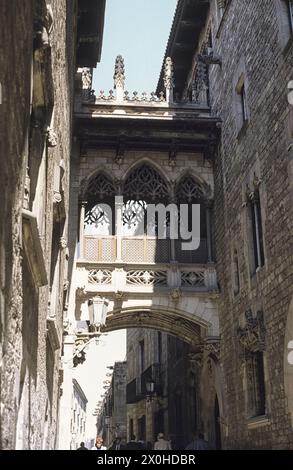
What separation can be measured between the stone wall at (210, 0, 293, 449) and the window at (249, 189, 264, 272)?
143 millimetres

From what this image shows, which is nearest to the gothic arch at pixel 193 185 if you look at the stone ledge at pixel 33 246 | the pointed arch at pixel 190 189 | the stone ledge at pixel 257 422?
the pointed arch at pixel 190 189

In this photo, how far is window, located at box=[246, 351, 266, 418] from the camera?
37.8 feet

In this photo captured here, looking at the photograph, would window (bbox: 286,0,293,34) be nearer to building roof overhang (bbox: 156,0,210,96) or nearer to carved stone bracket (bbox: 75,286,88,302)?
building roof overhang (bbox: 156,0,210,96)

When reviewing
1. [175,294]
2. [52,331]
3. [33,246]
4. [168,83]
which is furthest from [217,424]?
[33,246]

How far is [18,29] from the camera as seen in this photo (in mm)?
4207

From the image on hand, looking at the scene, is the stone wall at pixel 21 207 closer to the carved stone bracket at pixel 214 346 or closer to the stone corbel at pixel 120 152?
the carved stone bracket at pixel 214 346

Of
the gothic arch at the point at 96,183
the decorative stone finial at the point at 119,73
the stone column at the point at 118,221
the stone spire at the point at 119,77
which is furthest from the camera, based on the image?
the decorative stone finial at the point at 119,73

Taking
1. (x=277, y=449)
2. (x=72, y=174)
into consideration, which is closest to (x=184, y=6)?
(x=72, y=174)

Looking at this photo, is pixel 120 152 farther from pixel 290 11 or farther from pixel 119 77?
pixel 290 11

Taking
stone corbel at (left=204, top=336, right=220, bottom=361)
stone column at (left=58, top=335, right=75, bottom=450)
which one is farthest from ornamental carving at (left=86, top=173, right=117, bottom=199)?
stone corbel at (left=204, top=336, right=220, bottom=361)

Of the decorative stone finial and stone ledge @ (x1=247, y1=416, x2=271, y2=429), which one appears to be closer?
stone ledge @ (x1=247, y1=416, x2=271, y2=429)

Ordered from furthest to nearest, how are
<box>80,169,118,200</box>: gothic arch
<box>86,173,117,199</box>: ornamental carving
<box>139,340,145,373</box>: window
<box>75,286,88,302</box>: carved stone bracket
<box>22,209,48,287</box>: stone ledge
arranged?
1. <box>139,340,145,373</box>: window
2. <box>86,173,117,199</box>: ornamental carving
3. <box>80,169,118,200</box>: gothic arch
4. <box>75,286,88,302</box>: carved stone bracket
5. <box>22,209,48,287</box>: stone ledge

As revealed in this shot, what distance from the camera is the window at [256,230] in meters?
11.8

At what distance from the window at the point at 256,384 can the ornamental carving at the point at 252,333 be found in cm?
19
